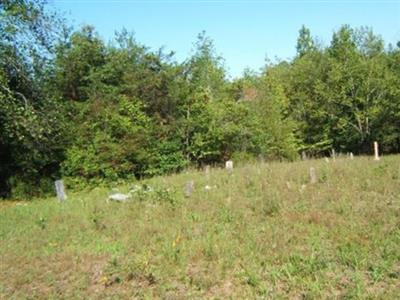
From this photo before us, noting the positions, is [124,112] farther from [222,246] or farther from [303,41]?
[303,41]

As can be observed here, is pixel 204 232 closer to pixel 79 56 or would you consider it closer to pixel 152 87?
pixel 152 87

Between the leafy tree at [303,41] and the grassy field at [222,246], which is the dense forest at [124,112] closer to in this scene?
the grassy field at [222,246]

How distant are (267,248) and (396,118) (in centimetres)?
2868

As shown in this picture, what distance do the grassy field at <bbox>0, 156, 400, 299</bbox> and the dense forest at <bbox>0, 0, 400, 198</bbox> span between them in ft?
28.6

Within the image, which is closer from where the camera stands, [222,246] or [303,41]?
[222,246]

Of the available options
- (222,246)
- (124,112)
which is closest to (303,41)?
(124,112)

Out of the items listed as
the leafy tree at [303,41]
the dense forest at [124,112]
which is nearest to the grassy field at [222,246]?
the dense forest at [124,112]

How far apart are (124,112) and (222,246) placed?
17313 mm

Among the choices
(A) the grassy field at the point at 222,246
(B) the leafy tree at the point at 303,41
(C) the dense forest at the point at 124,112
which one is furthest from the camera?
(B) the leafy tree at the point at 303,41

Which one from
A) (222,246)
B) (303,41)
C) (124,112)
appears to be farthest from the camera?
(303,41)

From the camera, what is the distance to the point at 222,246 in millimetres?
6996

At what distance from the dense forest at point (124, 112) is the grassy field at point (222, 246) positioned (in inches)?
343

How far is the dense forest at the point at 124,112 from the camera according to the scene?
18.0 metres

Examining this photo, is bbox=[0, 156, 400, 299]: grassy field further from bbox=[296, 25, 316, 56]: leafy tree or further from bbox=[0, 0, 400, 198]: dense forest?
bbox=[296, 25, 316, 56]: leafy tree
